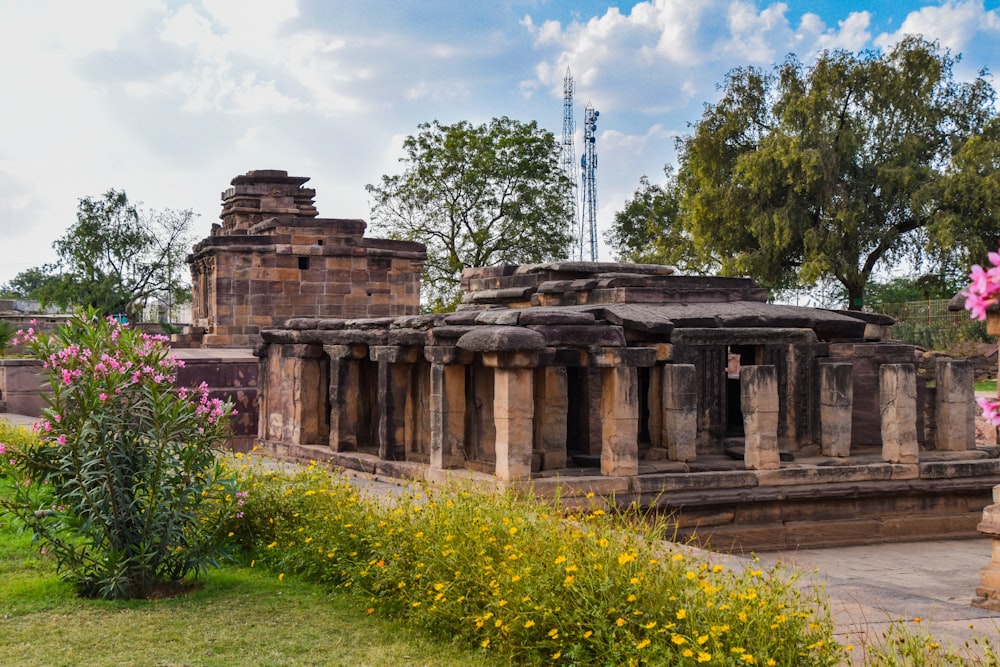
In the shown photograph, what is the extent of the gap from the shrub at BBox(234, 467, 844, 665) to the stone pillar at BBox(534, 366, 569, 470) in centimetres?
342

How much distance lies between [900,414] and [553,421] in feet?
13.5

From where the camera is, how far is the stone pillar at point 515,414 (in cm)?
1034

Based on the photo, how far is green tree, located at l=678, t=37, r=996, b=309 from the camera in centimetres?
2859

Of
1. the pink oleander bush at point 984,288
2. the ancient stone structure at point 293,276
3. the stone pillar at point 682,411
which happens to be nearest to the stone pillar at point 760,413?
the stone pillar at point 682,411

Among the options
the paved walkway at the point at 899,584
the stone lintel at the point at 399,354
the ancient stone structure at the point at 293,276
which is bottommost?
the paved walkway at the point at 899,584

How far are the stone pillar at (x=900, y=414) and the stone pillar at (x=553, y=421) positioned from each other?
3894 mm

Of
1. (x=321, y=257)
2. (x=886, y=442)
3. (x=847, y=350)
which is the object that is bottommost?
(x=886, y=442)

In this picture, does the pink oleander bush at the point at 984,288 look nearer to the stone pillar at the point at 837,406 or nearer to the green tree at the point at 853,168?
the stone pillar at the point at 837,406

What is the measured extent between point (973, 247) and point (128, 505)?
994 inches

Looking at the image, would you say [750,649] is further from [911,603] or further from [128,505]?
[128,505]

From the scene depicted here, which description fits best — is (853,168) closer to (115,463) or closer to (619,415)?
(619,415)

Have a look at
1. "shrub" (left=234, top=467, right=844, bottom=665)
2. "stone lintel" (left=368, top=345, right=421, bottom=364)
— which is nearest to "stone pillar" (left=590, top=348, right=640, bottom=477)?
"stone lintel" (left=368, top=345, right=421, bottom=364)

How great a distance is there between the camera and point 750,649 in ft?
15.7

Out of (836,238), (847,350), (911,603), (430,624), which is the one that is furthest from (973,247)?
(430,624)
